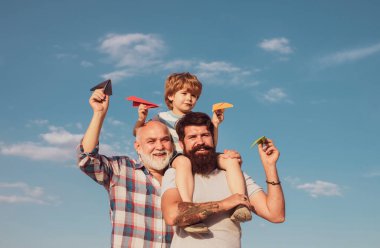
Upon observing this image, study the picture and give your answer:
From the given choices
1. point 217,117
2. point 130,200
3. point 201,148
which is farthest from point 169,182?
point 217,117

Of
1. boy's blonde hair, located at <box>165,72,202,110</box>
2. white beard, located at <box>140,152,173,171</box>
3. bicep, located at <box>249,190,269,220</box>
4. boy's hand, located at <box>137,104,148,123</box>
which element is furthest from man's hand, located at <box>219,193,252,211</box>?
boy's blonde hair, located at <box>165,72,202,110</box>

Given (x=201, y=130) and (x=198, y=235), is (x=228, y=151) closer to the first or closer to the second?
(x=201, y=130)

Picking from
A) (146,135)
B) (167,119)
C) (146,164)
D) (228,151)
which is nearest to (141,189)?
(146,164)

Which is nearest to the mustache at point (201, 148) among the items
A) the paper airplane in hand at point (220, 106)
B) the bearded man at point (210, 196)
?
the bearded man at point (210, 196)

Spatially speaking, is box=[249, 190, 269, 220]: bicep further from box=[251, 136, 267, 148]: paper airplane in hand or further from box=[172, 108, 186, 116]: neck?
box=[172, 108, 186, 116]: neck

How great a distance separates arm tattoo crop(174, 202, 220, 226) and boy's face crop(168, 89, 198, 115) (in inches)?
155

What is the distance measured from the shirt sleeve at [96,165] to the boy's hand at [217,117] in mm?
2263

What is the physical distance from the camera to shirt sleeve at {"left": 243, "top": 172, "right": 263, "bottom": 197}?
20.8 ft

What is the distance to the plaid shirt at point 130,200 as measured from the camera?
6.86 m

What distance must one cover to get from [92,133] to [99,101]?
0.53 meters

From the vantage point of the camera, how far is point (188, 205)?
18.1 ft

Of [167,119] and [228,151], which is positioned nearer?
[228,151]

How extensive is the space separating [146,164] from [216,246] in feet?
7.28

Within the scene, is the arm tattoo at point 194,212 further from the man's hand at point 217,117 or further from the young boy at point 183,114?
the man's hand at point 217,117
